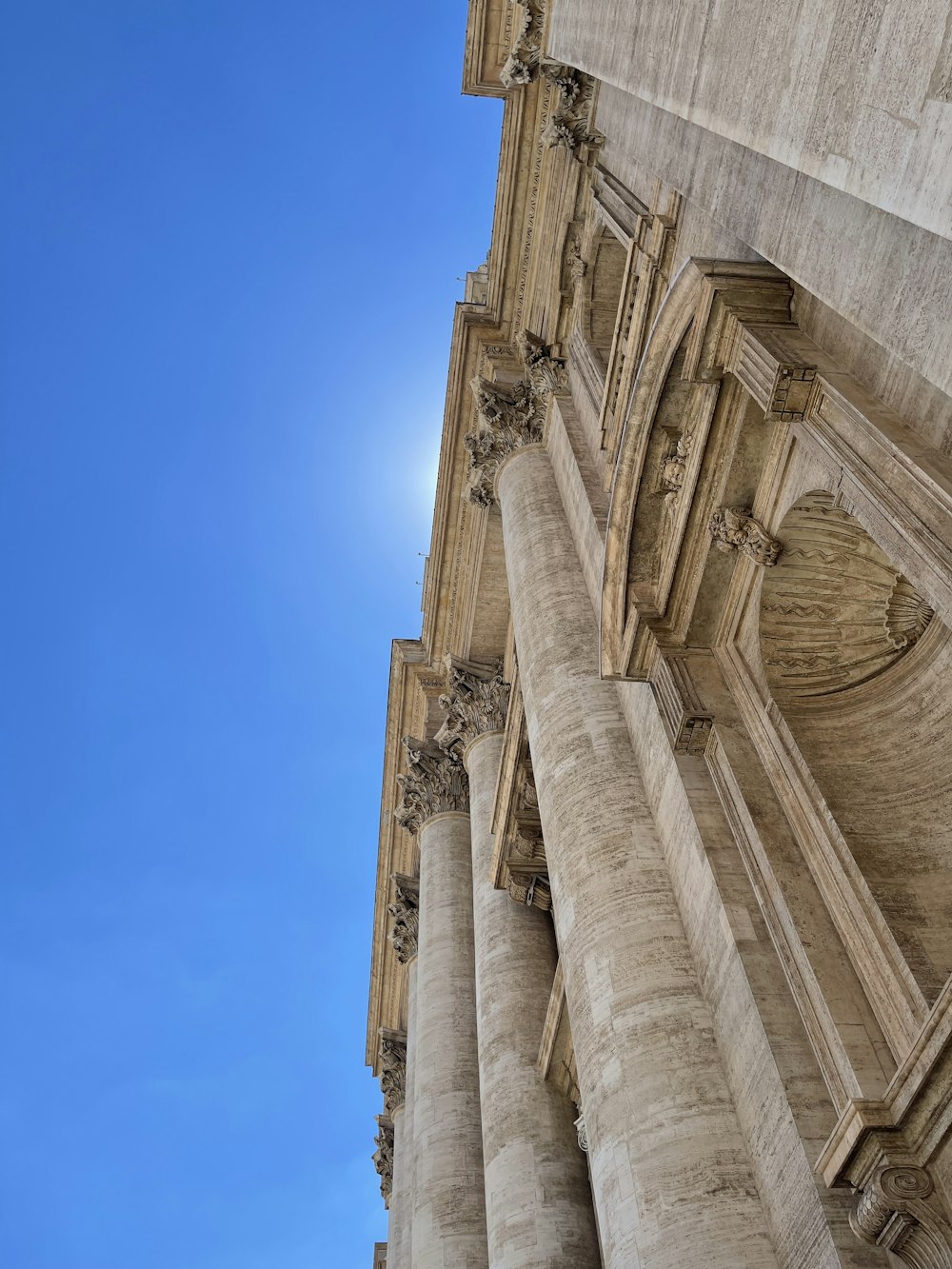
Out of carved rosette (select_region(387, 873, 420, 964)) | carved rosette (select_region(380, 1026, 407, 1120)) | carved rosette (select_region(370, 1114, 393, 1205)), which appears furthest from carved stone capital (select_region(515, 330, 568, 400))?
carved rosette (select_region(370, 1114, 393, 1205))


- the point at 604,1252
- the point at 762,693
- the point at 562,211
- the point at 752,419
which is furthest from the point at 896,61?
the point at 562,211

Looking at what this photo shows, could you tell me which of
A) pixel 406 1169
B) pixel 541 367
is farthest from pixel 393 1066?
pixel 541 367

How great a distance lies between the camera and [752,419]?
1009cm

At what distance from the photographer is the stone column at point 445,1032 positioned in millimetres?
15859

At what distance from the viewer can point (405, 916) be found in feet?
82.6

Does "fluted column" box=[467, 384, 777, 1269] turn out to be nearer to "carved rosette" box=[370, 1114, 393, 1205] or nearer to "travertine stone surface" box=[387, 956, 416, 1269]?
"travertine stone surface" box=[387, 956, 416, 1269]

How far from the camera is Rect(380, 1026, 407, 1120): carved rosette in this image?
2686 centimetres

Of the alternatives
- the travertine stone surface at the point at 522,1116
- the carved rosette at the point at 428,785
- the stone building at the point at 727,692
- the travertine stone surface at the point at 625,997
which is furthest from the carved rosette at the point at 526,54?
the travertine stone surface at the point at 522,1116

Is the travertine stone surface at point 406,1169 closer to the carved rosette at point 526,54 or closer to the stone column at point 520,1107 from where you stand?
the stone column at point 520,1107

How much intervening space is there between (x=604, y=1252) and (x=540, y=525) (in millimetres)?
10069

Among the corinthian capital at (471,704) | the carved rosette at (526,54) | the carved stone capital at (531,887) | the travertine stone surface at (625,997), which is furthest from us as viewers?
the corinthian capital at (471,704)

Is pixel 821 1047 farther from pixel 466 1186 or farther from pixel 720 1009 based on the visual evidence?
pixel 466 1186

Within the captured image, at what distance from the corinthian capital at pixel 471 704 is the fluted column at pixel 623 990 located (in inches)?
241

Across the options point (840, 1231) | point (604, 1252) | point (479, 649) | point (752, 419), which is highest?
point (479, 649)
